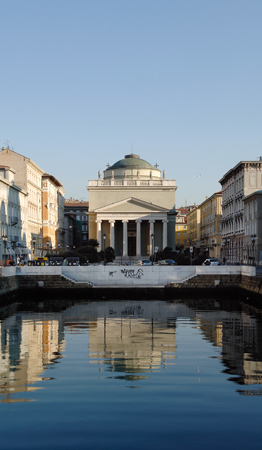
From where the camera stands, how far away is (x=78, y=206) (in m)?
175

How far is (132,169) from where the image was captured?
115m

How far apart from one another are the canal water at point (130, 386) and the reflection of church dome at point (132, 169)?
86186 mm

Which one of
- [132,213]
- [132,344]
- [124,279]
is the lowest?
[132,344]

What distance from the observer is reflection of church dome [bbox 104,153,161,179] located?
115188 mm

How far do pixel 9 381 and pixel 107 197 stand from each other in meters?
92.8

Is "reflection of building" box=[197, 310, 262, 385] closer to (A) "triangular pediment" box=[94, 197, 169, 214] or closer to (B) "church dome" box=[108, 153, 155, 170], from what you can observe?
(A) "triangular pediment" box=[94, 197, 169, 214]

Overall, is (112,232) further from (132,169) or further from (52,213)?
(132,169)

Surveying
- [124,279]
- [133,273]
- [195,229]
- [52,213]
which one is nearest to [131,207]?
[52,213]

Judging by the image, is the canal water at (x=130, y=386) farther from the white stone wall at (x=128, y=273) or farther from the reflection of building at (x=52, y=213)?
the reflection of building at (x=52, y=213)

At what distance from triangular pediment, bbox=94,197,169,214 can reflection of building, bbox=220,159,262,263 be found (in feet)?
44.6

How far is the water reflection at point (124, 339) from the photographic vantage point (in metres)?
17.2

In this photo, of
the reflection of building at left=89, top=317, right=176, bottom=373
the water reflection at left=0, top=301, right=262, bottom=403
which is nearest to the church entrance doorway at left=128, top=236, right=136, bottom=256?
the water reflection at left=0, top=301, right=262, bottom=403

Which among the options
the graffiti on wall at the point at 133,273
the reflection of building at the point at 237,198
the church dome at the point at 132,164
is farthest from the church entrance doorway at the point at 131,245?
the graffiti on wall at the point at 133,273

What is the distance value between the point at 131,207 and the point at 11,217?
108 ft
